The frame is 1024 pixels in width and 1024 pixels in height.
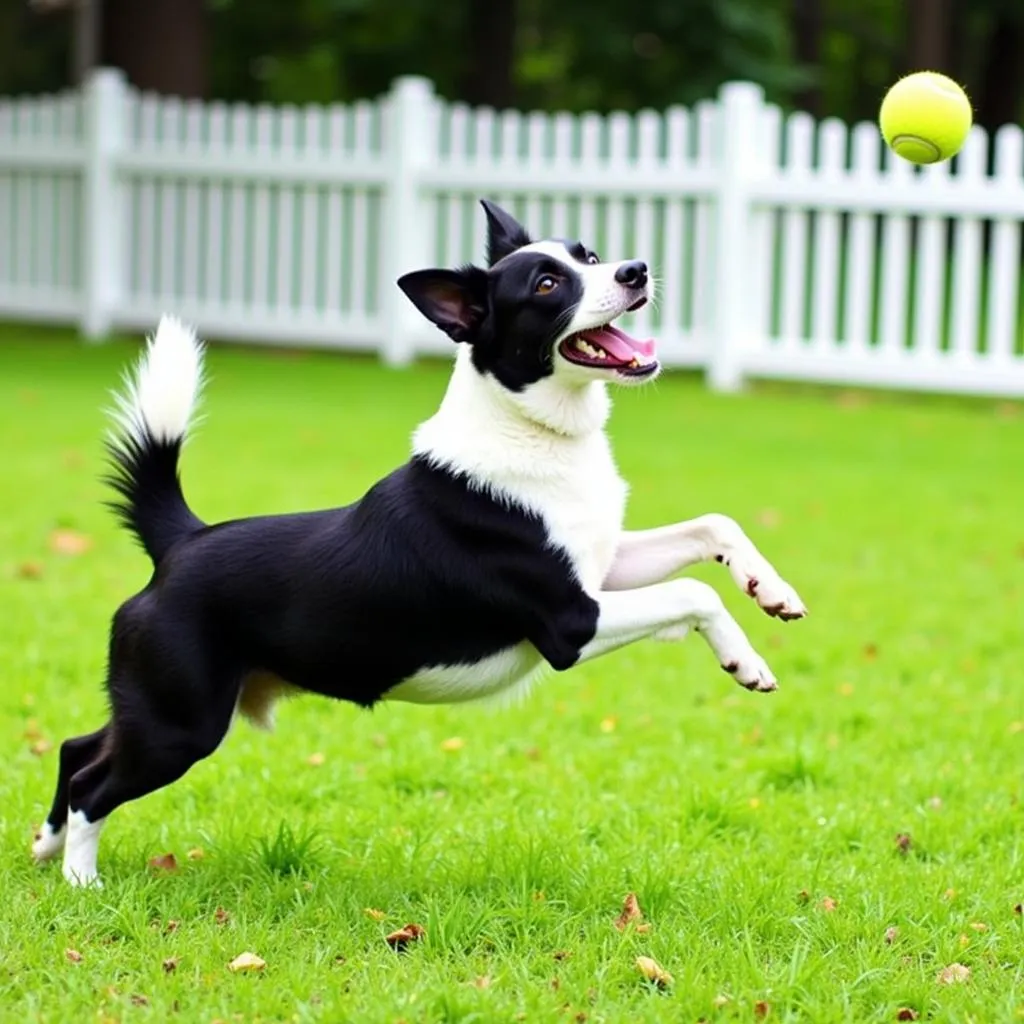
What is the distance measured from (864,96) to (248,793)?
32285 millimetres

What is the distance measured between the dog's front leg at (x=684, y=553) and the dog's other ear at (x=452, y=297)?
611 millimetres

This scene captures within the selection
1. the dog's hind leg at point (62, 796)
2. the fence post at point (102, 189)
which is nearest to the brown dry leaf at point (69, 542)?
the dog's hind leg at point (62, 796)

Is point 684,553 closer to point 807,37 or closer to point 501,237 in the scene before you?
point 501,237

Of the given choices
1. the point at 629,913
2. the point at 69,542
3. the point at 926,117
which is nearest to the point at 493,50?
the point at 69,542

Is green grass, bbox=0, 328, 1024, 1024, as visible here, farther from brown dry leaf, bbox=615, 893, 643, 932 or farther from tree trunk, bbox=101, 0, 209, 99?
tree trunk, bbox=101, 0, 209, 99

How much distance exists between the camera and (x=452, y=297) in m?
3.85

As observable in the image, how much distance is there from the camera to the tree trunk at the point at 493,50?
2106 centimetres

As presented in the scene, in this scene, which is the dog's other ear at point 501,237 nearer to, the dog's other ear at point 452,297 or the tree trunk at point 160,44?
the dog's other ear at point 452,297

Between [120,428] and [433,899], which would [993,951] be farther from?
[120,428]

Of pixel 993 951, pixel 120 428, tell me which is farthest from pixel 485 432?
pixel 993 951

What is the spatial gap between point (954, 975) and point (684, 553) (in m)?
1.11

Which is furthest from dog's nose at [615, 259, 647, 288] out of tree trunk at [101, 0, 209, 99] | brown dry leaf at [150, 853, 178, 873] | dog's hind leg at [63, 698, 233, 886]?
tree trunk at [101, 0, 209, 99]

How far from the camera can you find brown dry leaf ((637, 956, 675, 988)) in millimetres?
3354

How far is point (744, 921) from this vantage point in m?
3.67
